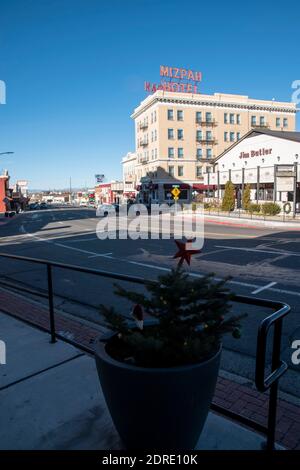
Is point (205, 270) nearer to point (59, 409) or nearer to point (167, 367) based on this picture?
point (59, 409)

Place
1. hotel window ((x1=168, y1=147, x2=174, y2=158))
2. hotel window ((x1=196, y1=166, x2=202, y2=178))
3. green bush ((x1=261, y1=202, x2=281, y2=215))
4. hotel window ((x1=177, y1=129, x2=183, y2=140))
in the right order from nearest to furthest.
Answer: green bush ((x1=261, y1=202, x2=281, y2=215)) → hotel window ((x1=168, y1=147, x2=174, y2=158)) → hotel window ((x1=177, y1=129, x2=183, y2=140)) → hotel window ((x1=196, y1=166, x2=202, y2=178))

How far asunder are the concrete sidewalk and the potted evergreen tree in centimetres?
53

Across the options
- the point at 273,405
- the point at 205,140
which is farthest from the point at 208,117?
the point at 273,405

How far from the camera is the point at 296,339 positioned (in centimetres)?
555

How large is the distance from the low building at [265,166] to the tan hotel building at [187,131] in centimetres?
1640

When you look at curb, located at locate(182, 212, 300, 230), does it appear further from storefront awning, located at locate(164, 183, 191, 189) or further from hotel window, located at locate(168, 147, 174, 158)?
hotel window, located at locate(168, 147, 174, 158)

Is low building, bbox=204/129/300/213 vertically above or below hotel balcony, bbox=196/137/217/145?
below

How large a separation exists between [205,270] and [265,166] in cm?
3027

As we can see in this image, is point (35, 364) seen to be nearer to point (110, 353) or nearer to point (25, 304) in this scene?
point (110, 353)

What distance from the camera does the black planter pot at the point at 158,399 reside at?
2320 millimetres

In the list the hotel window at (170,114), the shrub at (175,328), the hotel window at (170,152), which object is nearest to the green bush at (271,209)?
the shrub at (175,328)

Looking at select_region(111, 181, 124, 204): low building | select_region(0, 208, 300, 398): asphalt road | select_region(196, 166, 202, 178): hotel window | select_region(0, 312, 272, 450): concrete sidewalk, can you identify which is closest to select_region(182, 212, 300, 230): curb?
select_region(0, 208, 300, 398): asphalt road

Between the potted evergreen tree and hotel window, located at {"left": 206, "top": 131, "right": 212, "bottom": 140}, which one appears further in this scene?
hotel window, located at {"left": 206, "top": 131, "right": 212, "bottom": 140}

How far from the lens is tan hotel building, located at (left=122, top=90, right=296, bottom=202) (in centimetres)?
6253
